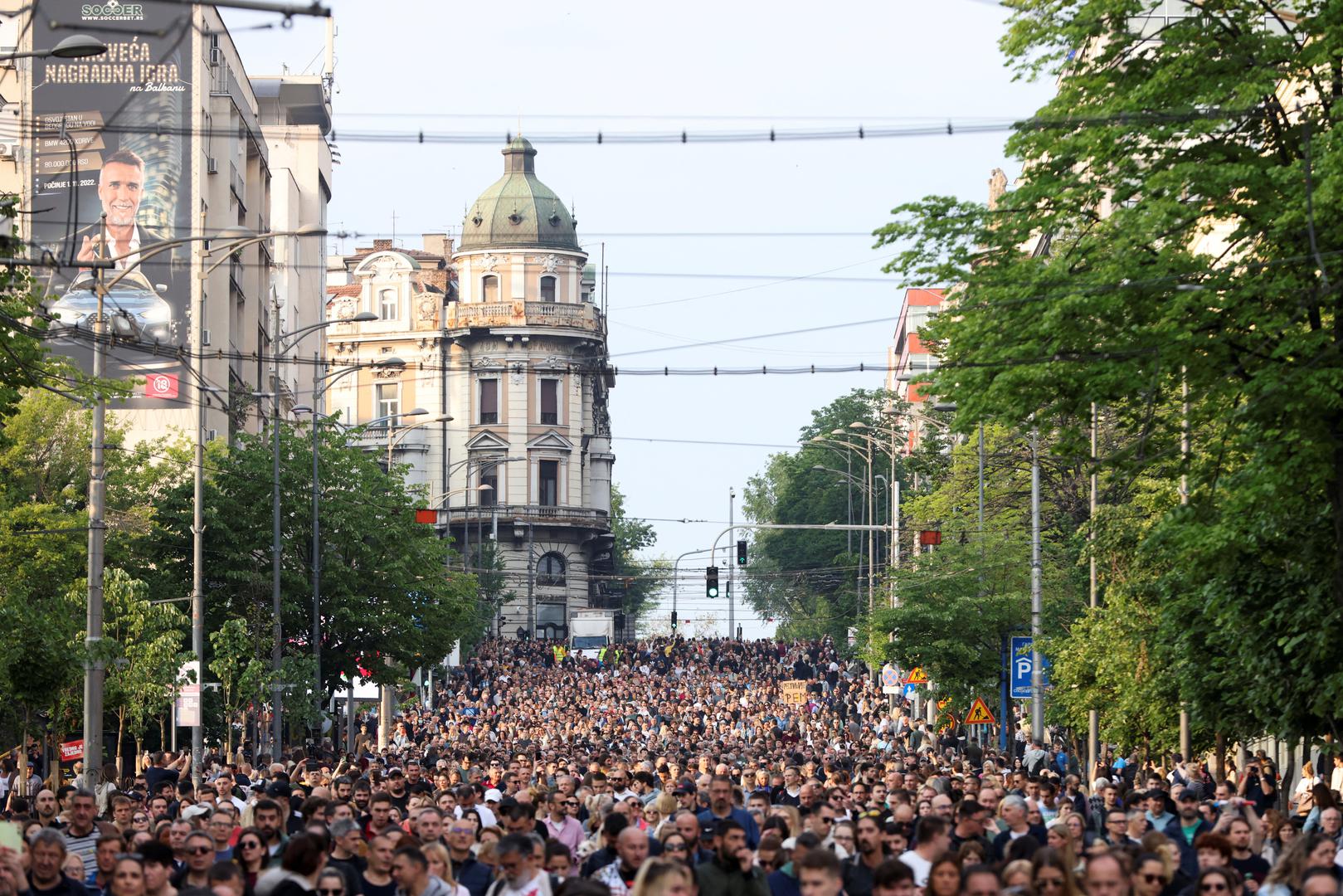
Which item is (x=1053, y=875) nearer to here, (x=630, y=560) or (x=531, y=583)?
(x=531, y=583)

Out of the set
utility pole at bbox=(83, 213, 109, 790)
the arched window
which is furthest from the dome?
utility pole at bbox=(83, 213, 109, 790)

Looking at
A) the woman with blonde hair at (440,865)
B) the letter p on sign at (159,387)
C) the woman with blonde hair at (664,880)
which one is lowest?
the woman with blonde hair at (440,865)

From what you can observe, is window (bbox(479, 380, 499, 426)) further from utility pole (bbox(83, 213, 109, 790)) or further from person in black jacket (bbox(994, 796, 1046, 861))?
person in black jacket (bbox(994, 796, 1046, 861))

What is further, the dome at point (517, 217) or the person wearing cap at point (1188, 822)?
the dome at point (517, 217)

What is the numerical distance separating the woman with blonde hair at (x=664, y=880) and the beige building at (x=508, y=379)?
351 ft

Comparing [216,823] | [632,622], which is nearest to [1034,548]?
[216,823]

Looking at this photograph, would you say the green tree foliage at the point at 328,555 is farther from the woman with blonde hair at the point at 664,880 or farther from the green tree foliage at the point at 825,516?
the green tree foliage at the point at 825,516

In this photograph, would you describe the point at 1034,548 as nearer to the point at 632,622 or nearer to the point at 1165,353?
the point at 1165,353

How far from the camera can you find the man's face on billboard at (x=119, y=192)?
223 ft

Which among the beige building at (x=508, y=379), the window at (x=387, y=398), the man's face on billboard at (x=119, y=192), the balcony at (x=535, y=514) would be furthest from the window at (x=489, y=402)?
the man's face on billboard at (x=119, y=192)

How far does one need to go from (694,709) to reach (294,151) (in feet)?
136

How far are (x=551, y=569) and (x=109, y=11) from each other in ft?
193

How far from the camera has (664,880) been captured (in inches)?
381

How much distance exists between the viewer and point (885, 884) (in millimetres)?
10625
